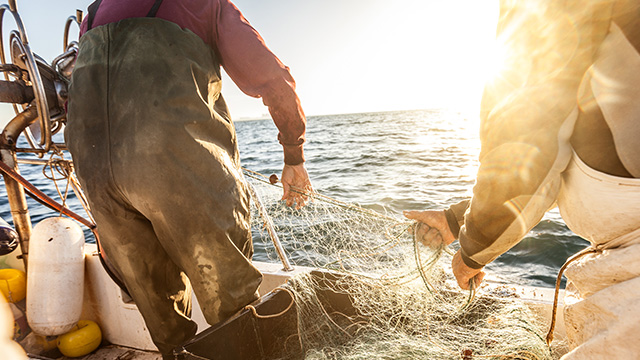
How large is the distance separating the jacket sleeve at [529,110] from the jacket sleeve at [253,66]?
1.02 meters

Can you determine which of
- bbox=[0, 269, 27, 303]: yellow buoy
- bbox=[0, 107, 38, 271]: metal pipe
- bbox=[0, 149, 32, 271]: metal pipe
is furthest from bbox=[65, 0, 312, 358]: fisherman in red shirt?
bbox=[0, 269, 27, 303]: yellow buoy

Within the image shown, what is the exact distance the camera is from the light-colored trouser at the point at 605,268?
1031 millimetres

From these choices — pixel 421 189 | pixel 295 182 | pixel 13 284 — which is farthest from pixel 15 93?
pixel 421 189

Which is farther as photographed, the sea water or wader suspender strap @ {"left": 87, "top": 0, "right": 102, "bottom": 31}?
the sea water

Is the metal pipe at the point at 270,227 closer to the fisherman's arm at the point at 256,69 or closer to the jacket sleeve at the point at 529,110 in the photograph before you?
the fisherman's arm at the point at 256,69

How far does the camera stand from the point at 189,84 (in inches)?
62.7

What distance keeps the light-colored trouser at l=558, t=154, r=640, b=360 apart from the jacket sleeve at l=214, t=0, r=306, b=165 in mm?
1334

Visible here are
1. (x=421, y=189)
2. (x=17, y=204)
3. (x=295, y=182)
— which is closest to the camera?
(x=295, y=182)

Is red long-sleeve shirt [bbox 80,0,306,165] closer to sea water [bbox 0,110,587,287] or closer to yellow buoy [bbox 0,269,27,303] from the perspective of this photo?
sea water [bbox 0,110,587,287]

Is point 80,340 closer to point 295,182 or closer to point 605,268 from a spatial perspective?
point 295,182

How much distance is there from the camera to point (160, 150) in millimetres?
1541

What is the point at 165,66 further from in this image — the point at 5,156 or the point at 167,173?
the point at 5,156

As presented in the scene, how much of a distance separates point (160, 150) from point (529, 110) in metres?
1.44

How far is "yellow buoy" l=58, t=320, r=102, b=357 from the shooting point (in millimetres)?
3178
